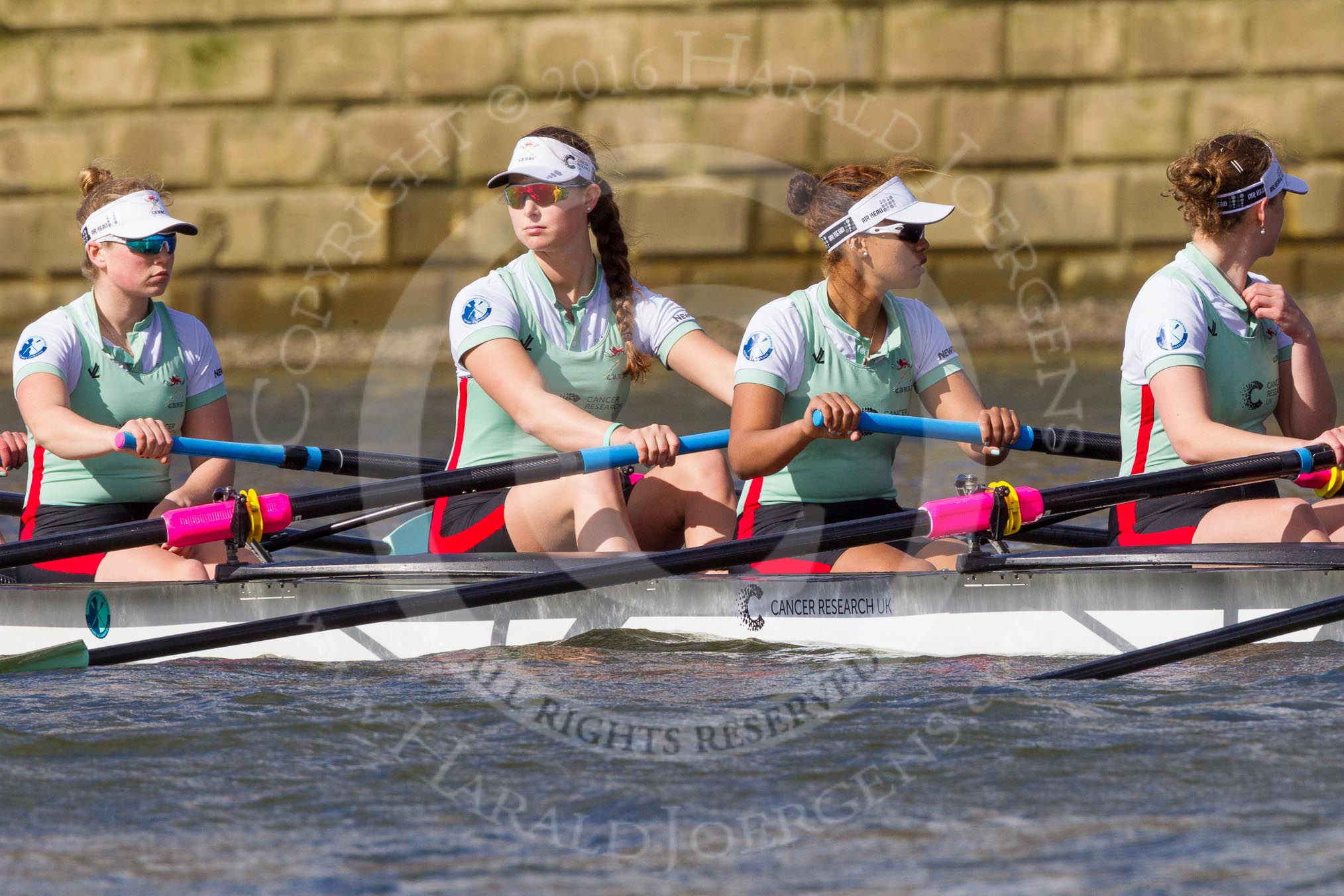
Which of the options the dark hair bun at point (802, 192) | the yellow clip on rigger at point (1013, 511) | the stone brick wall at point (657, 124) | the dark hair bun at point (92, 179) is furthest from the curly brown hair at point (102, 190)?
the stone brick wall at point (657, 124)

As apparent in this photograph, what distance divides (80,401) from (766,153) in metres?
6.82

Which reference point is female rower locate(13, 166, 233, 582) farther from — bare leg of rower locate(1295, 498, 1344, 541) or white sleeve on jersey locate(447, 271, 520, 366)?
bare leg of rower locate(1295, 498, 1344, 541)

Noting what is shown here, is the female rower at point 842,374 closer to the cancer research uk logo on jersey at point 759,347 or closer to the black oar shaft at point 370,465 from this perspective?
the cancer research uk logo on jersey at point 759,347

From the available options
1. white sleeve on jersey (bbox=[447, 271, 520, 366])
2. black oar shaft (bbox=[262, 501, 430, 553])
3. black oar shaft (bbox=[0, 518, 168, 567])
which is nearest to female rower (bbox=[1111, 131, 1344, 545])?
white sleeve on jersey (bbox=[447, 271, 520, 366])

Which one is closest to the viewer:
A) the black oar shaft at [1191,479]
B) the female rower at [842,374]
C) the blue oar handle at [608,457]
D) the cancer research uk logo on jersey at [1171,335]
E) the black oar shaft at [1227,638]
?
the black oar shaft at [1227,638]

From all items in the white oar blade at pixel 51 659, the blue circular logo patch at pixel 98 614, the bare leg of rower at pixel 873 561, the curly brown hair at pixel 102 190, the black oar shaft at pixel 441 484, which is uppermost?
the curly brown hair at pixel 102 190

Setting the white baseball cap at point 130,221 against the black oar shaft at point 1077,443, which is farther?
the black oar shaft at point 1077,443

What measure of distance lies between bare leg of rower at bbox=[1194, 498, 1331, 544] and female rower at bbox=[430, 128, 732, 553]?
123 centimetres

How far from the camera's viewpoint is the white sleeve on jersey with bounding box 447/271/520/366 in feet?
14.7

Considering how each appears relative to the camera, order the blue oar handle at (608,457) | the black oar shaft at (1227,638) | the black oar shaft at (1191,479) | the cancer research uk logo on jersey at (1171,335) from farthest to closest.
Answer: the blue oar handle at (608,457), the cancer research uk logo on jersey at (1171,335), the black oar shaft at (1191,479), the black oar shaft at (1227,638)

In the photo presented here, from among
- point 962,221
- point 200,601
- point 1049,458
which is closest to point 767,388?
point 200,601

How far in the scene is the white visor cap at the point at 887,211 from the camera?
4.20 m

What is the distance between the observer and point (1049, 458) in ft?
24.9

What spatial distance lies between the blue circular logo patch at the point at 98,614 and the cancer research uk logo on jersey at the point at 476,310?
1189 mm
